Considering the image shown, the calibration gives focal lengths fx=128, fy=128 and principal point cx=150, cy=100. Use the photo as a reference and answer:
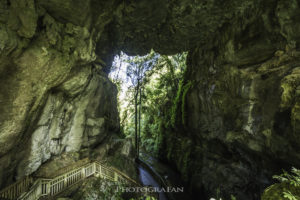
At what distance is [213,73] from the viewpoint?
1002 centimetres

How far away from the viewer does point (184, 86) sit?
42.8 ft

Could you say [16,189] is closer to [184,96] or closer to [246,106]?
[246,106]

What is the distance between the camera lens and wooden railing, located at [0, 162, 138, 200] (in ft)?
15.2

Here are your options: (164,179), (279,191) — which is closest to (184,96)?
(164,179)

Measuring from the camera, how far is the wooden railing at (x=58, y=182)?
15.2 feet

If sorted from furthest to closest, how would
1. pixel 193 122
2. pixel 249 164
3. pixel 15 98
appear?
pixel 193 122 → pixel 249 164 → pixel 15 98

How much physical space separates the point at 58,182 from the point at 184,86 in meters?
11.7

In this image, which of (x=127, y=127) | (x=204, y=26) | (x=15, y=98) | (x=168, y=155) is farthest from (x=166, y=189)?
(x=127, y=127)

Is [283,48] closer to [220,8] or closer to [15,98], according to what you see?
[220,8]

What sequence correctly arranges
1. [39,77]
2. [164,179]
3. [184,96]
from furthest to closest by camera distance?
1. [184,96]
2. [164,179]
3. [39,77]

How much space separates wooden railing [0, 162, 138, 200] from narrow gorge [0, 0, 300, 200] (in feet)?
2.84

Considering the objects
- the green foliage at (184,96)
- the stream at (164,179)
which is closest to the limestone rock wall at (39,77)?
the stream at (164,179)

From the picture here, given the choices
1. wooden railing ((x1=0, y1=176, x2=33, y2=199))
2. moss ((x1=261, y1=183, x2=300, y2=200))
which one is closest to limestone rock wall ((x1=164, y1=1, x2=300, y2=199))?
moss ((x1=261, y1=183, x2=300, y2=200))

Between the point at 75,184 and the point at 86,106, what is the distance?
491cm
